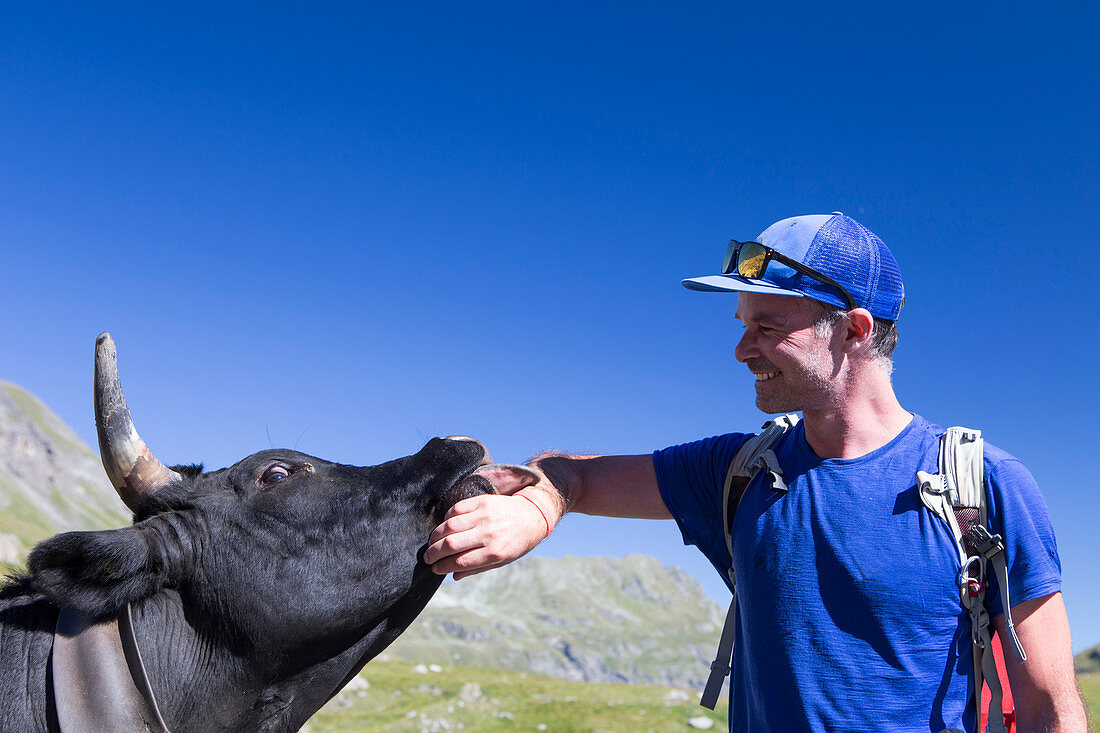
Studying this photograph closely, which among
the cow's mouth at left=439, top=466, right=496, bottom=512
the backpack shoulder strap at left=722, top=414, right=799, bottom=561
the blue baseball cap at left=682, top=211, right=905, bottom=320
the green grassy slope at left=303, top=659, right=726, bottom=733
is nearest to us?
the cow's mouth at left=439, top=466, right=496, bottom=512

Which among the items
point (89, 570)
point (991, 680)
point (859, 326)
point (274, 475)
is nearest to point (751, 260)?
point (859, 326)

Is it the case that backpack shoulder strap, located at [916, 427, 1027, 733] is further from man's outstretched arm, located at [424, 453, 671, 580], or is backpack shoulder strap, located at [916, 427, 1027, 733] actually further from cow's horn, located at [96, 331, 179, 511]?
cow's horn, located at [96, 331, 179, 511]

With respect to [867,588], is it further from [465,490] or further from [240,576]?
[240,576]

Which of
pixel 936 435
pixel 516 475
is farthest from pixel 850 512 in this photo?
pixel 516 475

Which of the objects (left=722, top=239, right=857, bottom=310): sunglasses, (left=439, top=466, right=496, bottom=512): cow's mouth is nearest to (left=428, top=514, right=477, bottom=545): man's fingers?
(left=439, top=466, right=496, bottom=512): cow's mouth

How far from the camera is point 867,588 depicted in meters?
4.53

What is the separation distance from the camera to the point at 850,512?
473 centimetres

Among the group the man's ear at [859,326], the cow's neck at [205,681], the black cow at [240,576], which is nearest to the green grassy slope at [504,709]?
the cow's neck at [205,681]

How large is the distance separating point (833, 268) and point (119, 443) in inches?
164

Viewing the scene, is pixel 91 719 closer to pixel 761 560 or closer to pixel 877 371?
pixel 761 560

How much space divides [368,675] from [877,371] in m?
27.1

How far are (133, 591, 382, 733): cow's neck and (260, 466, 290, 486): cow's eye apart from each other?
79 cm

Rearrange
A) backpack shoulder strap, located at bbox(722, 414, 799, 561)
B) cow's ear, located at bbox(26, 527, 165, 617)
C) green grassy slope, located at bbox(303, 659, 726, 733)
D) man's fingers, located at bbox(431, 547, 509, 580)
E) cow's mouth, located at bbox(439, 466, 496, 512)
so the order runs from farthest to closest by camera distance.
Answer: green grassy slope, located at bbox(303, 659, 726, 733) < backpack shoulder strap, located at bbox(722, 414, 799, 561) < cow's mouth, located at bbox(439, 466, 496, 512) < man's fingers, located at bbox(431, 547, 509, 580) < cow's ear, located at bbox(26, 527, 165, 617)

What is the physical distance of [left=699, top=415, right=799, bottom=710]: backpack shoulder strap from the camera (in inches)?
207
